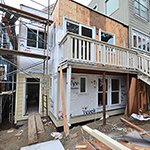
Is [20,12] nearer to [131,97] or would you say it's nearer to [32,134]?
[32,134]

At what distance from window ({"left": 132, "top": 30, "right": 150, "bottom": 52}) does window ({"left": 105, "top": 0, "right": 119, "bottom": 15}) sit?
2.64m

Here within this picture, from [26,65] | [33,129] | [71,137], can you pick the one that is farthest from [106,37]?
[33,129]

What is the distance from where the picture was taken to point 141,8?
7.74 meters

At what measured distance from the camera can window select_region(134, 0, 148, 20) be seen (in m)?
7.39

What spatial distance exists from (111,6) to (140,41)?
3.87m

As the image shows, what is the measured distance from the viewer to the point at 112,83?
244 inches

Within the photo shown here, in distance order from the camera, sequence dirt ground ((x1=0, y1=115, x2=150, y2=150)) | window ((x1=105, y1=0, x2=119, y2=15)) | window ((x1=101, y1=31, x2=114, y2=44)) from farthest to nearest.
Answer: window ((x1=105, y1=0, x2=119, y2=15))
window ((x1=101, y1=31, x2=114, y2=44))
dirt ground ((x1=0, y1=115, x2=150, y2=150))

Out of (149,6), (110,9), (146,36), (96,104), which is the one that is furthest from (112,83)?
(149,6)

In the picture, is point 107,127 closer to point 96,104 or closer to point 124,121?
point 124,121

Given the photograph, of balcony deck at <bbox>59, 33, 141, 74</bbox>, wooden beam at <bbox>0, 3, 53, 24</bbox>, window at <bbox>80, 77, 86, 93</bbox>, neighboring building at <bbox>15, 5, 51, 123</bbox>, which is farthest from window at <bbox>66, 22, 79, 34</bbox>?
window at <bbox>80, 77, 86, 93</bbox>

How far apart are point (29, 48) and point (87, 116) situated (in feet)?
16.9

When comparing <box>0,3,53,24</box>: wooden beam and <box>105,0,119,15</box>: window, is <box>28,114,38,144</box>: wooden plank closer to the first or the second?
<box>0,3,53,24</box>: wooden beam

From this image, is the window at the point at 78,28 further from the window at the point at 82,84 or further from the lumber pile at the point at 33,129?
the lumber pile at the point at 33,129

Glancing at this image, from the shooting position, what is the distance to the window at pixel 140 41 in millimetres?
7258
